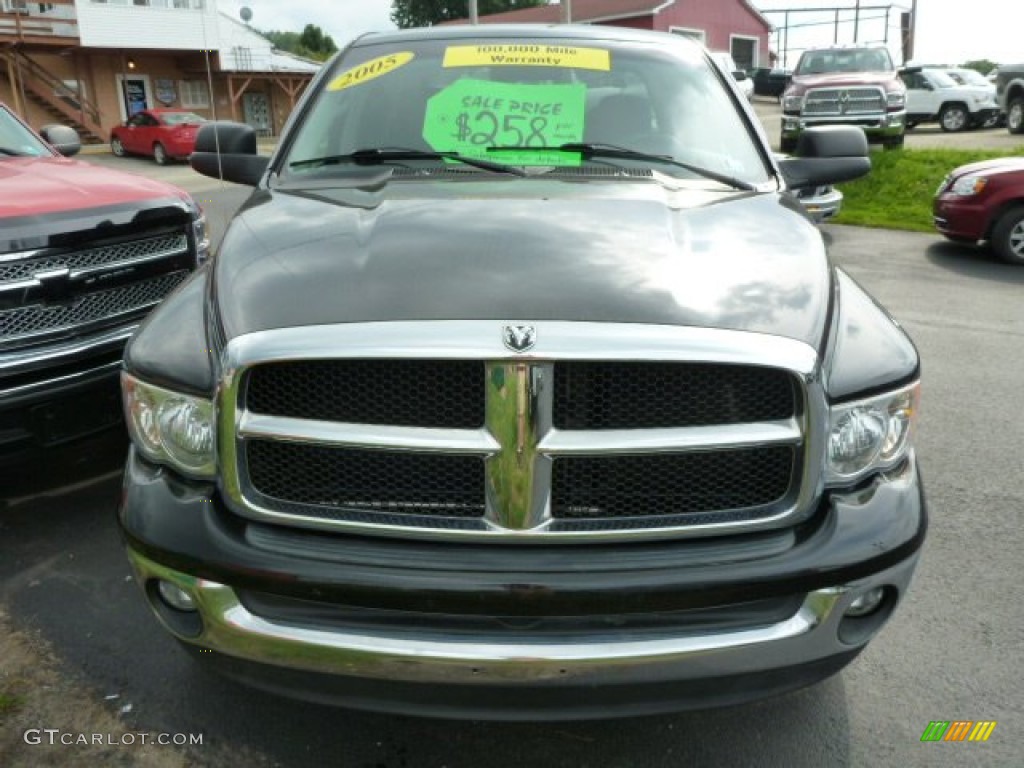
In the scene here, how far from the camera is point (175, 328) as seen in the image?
2166mm

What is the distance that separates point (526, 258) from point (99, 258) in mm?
2261

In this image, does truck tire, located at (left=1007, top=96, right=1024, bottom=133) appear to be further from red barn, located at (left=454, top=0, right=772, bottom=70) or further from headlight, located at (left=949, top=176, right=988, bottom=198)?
red barn, located at (left=454, top=0, right=772, bottom=70)

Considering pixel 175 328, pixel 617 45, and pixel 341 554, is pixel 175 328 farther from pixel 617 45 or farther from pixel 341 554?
pixel 617 45

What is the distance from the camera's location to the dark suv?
1301 cm

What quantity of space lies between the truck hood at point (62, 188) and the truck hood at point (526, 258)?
1.26m

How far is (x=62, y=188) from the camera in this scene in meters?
3.67

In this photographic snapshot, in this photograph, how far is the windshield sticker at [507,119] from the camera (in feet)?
9.77

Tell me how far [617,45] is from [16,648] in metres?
2.99

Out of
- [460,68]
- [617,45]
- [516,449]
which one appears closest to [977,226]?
[617,45]

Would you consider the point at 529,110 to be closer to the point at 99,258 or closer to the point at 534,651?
the point at 99,258

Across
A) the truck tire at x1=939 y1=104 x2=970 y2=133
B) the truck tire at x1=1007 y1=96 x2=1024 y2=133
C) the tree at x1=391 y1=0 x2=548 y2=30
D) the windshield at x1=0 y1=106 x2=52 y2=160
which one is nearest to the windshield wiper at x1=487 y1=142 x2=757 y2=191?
the windshield at x1=0 y1=106 x2=52 y2=160

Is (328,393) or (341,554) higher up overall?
(328,393)

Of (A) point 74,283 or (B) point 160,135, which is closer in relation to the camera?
(A) point 74,283

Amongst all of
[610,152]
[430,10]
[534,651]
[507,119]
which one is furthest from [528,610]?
[430,10]
